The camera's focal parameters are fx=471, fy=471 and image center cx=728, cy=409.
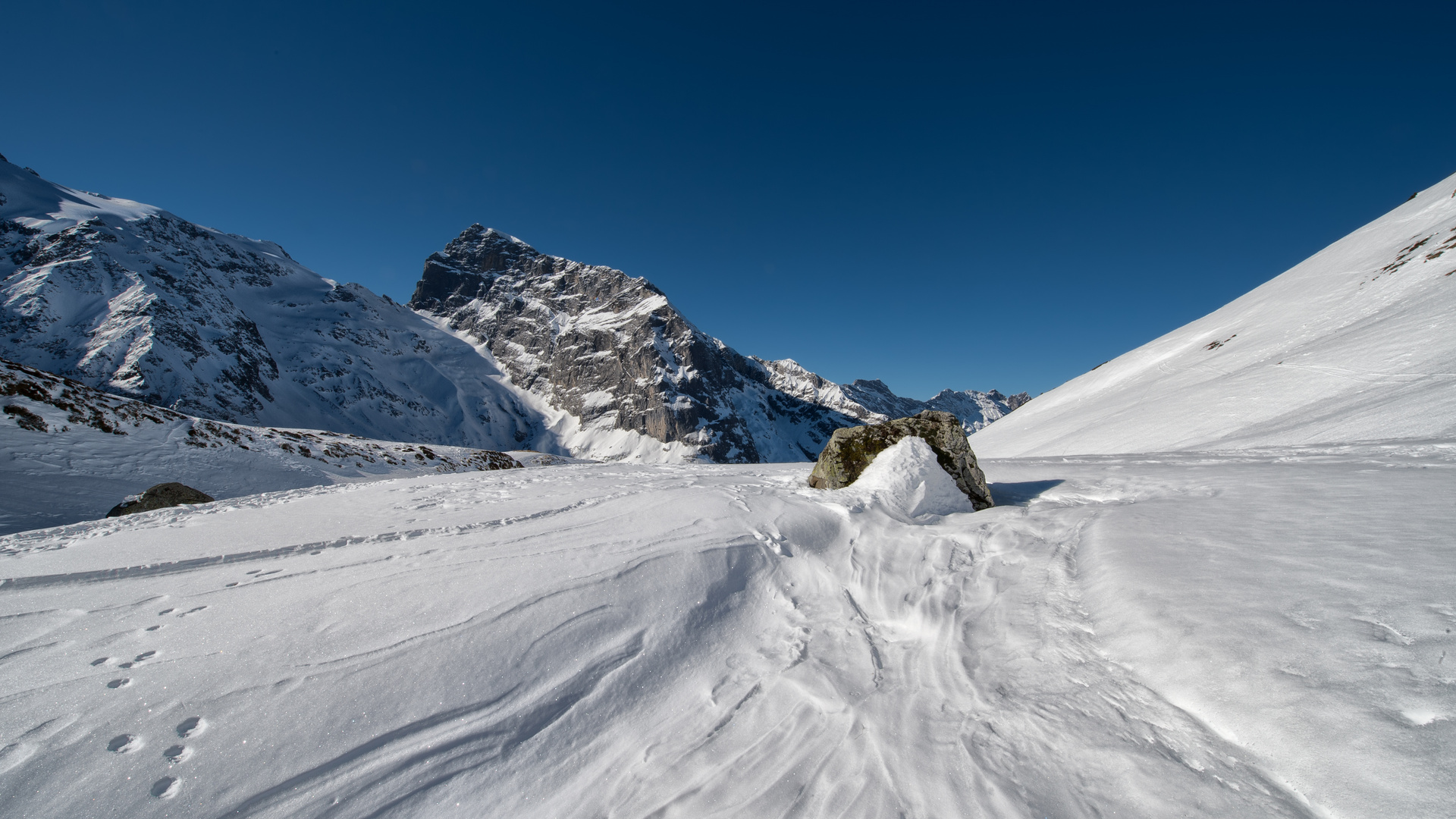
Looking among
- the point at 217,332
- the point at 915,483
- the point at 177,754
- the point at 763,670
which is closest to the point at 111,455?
the point at 177,754

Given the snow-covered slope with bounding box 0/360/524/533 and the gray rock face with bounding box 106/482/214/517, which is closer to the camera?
the gray rock face with bounding box 106/482/214/517

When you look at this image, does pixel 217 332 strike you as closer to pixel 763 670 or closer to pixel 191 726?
pixel 191 726

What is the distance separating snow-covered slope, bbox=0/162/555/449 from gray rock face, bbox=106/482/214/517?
104152 mm

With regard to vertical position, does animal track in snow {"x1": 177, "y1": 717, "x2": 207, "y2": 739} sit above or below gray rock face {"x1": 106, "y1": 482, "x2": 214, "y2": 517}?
below

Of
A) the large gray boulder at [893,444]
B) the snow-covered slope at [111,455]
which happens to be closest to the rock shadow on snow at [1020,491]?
the large gray boulder at [893,444]

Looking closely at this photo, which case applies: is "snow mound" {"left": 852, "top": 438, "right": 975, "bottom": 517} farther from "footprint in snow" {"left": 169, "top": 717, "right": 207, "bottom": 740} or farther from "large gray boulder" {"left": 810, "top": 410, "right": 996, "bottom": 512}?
"footprint in snow" {"left": 169, "top": 717, "right": 207, "bottom": 740}

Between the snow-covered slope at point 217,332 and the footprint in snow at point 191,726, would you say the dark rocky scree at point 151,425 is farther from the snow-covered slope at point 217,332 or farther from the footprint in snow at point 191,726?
the snow-covered slope at point 217,332

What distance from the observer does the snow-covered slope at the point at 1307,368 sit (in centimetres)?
1012

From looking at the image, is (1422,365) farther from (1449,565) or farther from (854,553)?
(854,553)

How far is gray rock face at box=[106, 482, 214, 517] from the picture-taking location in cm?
1145

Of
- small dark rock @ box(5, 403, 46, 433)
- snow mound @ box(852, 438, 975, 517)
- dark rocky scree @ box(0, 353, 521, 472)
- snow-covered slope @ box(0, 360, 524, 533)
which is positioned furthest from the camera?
dark rocky scree @ box(0, 353, 521, 472)

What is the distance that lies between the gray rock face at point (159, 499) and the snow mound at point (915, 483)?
51.7ft

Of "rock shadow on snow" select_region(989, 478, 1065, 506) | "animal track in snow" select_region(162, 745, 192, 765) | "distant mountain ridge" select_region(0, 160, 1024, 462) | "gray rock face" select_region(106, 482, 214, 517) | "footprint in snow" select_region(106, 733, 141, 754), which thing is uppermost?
"distant mountain ridge" select_region(0, 160, 1024, 462)

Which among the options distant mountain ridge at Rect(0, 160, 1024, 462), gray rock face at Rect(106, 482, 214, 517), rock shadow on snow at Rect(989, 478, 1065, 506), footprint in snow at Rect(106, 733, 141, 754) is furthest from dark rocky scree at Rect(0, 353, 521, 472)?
distant mountain ridge at Rect(0, 160, 1024, 462)
